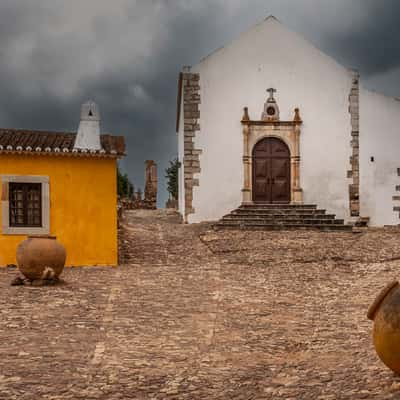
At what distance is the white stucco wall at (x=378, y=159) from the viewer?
1969cm

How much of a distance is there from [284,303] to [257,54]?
532 inches

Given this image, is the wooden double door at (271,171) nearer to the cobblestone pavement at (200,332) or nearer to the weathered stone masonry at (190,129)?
the weathered stone masonry at (190,129)

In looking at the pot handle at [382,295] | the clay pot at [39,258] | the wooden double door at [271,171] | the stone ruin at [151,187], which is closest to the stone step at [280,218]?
the wooden double door at [271,171]

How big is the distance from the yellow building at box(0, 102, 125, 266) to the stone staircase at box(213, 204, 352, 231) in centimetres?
597

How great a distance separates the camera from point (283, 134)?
19656mm

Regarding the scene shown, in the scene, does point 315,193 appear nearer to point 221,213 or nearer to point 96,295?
point 221,213

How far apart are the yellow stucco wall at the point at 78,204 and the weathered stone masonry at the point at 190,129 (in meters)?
7.07

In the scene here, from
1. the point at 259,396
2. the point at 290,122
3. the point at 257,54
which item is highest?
the point at 257,54

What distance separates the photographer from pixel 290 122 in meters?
19.7

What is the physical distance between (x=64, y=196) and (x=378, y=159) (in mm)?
12242

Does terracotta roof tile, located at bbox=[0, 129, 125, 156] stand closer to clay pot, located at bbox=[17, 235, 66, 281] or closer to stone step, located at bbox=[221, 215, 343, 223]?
clay pot, located at bbox=[17, 235, 66, 281]

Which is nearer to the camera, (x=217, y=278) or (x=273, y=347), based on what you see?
(x=273, y=347)

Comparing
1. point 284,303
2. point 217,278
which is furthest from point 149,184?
point 284,303

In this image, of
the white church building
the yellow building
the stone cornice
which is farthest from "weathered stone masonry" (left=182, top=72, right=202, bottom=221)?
the yellow building
